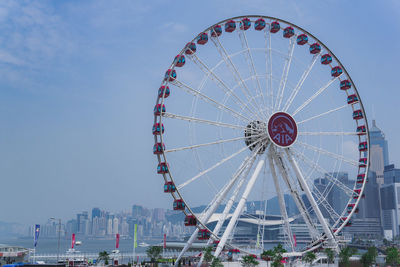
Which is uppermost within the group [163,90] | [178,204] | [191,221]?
[163,90]

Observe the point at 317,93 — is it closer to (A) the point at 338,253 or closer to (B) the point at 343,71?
(B) the point at 343,71

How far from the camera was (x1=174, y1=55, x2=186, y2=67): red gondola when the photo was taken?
48094 mm

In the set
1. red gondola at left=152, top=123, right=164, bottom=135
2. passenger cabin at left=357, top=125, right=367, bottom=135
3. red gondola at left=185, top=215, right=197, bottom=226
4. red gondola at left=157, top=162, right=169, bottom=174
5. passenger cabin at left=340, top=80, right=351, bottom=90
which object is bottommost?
red gondola at left=185, top=215, right=197, bottom=226

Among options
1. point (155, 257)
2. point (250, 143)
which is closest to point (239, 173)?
point (250, 143)

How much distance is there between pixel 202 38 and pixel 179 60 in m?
3.70

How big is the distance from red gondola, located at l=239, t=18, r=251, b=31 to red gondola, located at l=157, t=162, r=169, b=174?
17.8 m

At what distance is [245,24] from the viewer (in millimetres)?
52469

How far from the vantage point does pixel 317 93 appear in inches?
2128

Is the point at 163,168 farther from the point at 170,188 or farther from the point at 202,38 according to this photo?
the point at 202,38

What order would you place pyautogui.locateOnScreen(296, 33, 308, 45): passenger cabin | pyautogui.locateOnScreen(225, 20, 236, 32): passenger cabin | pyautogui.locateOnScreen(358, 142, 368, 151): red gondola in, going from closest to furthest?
1. pyautogui.locateOnScreen(225, 20, 236, 32): passenger cabin
2. pyautogui.locateOnScreen(296, 33, 308, 45): passenger cabin
3. pyautogui.locateOnScreen(358, 142, 368, 151): red gondola

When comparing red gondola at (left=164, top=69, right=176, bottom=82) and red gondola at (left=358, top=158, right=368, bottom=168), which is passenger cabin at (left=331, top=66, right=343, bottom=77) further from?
red gondola at (left=164, top=69, right=176, bottom=82)

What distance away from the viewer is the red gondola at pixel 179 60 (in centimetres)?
4809

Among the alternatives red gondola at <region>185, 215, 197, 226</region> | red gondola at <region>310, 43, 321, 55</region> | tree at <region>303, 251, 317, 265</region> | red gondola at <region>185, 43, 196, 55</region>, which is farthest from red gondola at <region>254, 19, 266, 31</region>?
tree at <region>303, 251, 317, 265</region>

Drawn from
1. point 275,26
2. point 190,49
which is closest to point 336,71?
point 275,26
